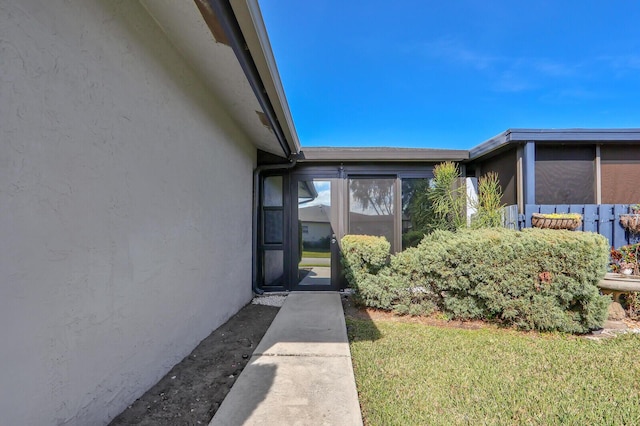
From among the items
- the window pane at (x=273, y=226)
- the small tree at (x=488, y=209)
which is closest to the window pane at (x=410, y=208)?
the small tree at (x=488, y=209)

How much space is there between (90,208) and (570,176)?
6.83m

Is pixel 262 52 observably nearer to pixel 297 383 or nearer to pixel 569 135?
pixel 297 383

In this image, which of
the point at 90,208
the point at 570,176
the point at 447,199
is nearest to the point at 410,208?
the point at 447,199

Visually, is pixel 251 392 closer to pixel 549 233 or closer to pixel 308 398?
pixel 308 398

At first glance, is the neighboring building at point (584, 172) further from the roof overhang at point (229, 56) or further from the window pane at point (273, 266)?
the window pane at point (273, 266)

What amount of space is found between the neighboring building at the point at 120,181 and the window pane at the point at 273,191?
1433mm

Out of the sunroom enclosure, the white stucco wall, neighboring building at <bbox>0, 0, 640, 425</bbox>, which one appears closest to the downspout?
the sunroom enclosure

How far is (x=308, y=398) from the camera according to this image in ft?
7.22

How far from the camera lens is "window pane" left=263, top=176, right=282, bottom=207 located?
6188 millimetres

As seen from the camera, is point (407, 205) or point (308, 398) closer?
point (308, 398)

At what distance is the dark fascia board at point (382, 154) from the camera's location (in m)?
5.77

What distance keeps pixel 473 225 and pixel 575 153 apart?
2.23 metres

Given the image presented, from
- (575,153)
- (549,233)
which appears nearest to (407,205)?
(549,233)

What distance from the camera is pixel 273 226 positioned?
6.16 m
